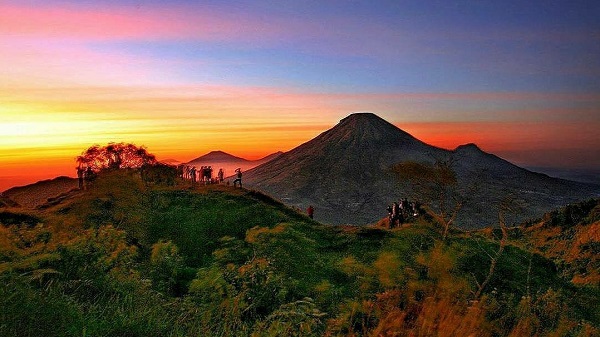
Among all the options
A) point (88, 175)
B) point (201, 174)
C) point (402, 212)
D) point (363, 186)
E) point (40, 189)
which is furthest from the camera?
point (363, 186)

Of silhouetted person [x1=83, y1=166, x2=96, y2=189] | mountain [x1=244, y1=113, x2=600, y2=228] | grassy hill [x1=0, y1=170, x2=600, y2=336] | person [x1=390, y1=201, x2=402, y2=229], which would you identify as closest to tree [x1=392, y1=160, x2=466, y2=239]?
person [x1=390, y1=201, x2=402, y2=229]

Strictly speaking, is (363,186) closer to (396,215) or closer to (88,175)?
(88,175)

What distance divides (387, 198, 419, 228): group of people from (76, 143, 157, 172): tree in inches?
864

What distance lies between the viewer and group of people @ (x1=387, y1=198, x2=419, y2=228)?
29609 mm

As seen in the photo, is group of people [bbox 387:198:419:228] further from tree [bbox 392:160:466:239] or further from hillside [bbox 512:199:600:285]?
hillside [bbox 512:199:600:285]

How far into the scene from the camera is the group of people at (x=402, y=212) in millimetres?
29609

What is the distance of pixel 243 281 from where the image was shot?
9734mm

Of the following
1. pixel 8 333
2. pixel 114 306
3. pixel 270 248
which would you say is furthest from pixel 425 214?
pixel 8 333

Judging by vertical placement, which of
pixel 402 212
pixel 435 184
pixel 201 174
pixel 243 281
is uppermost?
pixel 435 184

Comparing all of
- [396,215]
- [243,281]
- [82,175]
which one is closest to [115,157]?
[82,175]

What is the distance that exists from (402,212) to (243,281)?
2136 cm

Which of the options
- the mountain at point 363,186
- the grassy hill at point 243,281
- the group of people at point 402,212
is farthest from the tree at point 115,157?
the mountain at point 363,186

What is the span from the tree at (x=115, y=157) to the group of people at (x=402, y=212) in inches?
864

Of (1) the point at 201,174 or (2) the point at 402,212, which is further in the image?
(1) the point at 201,174
